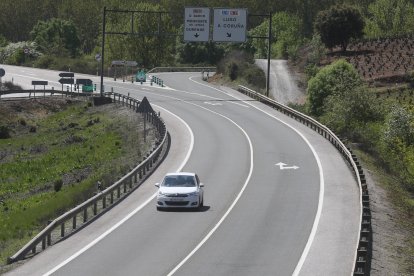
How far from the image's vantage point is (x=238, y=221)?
32.5 metres

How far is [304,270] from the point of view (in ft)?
82.8

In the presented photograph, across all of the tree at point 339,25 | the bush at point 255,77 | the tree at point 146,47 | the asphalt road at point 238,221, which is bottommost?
the asphalt road at point 238,221

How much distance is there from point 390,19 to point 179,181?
10091cm

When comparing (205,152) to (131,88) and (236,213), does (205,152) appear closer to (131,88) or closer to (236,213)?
(236,213)

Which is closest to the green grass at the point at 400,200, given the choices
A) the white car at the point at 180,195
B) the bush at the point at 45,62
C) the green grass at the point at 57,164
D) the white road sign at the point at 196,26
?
the white car at the point at 180,195

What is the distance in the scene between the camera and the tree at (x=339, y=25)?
96.9 m

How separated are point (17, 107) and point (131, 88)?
602 inches

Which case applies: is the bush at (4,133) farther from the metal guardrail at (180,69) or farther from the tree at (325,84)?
the metal guardrail at (180,69)

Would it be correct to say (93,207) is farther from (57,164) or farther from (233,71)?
(233,71)

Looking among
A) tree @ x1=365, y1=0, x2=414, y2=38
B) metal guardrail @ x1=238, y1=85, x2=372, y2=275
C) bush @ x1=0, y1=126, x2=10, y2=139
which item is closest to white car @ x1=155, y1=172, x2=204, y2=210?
metal guardrail @ x1=238, y1=85, x2=372, y2=275

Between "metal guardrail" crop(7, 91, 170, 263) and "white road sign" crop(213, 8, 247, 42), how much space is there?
76.1 feet

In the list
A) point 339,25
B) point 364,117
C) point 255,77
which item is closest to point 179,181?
point 364,117

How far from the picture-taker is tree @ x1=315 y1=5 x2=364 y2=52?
9688 cm

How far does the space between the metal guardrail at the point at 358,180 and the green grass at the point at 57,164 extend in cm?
1028
